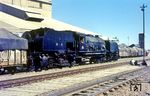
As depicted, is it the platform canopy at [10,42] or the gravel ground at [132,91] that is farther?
the platform canopy at [10,42]

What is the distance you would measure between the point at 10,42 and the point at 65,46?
9.63 metres

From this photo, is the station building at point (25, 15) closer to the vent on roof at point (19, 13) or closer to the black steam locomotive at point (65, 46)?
the vent on roof at point (19, 13)

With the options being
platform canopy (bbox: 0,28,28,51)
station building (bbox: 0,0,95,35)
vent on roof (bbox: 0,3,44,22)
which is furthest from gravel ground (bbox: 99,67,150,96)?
vent on roof (bbox: 0,3,44,22)

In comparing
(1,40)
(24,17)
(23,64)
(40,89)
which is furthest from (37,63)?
(24,17)

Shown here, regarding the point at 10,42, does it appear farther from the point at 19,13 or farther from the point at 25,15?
the point at 19,13

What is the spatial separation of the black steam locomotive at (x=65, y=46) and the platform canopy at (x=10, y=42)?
240 cm

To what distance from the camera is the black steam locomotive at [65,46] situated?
31.8 m

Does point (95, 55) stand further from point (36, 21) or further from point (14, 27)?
point (36, 21)

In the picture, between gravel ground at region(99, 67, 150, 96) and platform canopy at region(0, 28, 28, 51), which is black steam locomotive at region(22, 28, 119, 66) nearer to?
platform canopy at region(0, 28, 28, 51)

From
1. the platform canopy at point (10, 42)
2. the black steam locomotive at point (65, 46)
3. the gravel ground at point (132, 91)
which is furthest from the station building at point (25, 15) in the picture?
the gravel ground at point (132, 91)

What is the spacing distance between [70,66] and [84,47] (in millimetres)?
4614

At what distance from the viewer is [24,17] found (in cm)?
7900

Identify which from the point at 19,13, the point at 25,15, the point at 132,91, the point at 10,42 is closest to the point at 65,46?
the point at 10,42

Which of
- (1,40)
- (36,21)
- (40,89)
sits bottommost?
(40,89)
